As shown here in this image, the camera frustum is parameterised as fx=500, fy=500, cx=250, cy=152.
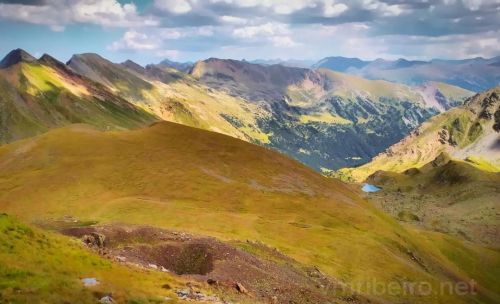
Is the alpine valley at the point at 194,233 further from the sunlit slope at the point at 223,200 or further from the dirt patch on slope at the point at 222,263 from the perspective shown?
the sunlit slope at the point at 223,200

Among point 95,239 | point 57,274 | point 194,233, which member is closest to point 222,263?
point 95,239

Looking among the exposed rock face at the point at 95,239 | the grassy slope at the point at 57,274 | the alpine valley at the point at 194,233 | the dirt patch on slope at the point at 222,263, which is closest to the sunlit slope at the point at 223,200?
the alpine valley at the point at 194,233

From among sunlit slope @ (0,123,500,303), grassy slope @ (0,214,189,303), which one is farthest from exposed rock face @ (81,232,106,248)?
sunlit slope @ (0,123,500,303)

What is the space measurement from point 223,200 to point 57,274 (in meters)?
70.5

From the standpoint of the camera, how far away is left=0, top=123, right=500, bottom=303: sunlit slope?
82562 mm

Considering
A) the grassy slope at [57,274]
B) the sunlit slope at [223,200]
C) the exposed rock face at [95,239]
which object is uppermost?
the grassy slope at [57,274]

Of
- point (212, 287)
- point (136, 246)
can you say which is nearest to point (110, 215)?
point (136, 246)

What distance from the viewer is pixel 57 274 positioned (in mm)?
35438

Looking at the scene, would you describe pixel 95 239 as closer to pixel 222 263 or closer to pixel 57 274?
pixel 222 263

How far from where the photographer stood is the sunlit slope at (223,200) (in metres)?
82.6

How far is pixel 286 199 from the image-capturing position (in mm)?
110750

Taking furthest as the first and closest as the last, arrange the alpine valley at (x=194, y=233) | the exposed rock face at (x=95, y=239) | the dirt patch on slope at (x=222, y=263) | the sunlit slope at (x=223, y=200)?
the sunlit slope at (x=223, y=200) < the exposed rock face at (x=95, y=239) < the dirt patch on slope at (x=222, y=263) < the alpine valley at (x=194, y=233)

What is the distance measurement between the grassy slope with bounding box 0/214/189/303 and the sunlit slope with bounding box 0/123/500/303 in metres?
33.9

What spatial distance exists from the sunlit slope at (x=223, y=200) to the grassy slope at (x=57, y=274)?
33.9m
